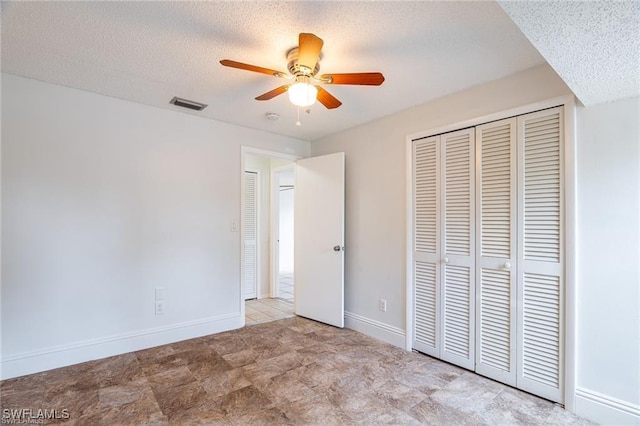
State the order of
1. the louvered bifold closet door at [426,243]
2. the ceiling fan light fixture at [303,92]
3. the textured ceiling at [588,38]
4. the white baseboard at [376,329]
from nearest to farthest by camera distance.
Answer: the textured ceiling at [588,38] → the ceiling fan light fixture at [303,92] → the louvered bifold closet door at [426,243] → the white baseboard at [376,329]

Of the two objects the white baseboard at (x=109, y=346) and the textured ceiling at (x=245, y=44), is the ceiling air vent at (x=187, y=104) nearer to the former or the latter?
the textured ceiling at (x=245, y=44)

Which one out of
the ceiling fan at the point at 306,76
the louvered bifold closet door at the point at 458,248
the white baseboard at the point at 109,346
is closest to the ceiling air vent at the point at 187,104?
the ceiling fan at the point at 306,76

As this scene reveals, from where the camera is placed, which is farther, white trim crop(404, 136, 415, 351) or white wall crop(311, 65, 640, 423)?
white trim crop(404, 136, 415, 351)

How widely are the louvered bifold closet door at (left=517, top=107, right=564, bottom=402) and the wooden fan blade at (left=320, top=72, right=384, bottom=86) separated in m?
1.21

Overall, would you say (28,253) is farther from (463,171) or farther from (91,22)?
(463,171)

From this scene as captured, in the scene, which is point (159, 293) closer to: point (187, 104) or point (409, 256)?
point (187, 104)

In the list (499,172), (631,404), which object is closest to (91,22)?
(499,172)

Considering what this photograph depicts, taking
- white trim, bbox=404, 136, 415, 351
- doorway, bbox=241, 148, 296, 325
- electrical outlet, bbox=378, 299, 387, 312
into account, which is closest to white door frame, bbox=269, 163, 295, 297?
doorway, bbox=241, 148, 296, 325

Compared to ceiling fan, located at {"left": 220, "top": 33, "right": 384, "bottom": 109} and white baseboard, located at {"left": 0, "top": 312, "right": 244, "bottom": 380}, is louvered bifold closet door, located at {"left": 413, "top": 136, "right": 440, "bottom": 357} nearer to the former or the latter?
ceiling fan, located at {"left": 220, "top": 33, "right": 384, "bottom": 109}

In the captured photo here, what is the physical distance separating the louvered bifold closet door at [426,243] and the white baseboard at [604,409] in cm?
101

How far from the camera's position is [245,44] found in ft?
6.40

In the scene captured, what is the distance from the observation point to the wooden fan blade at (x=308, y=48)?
5.19ft

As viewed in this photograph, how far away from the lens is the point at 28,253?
2.43 metres

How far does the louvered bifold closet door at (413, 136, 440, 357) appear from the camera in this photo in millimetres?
2787
